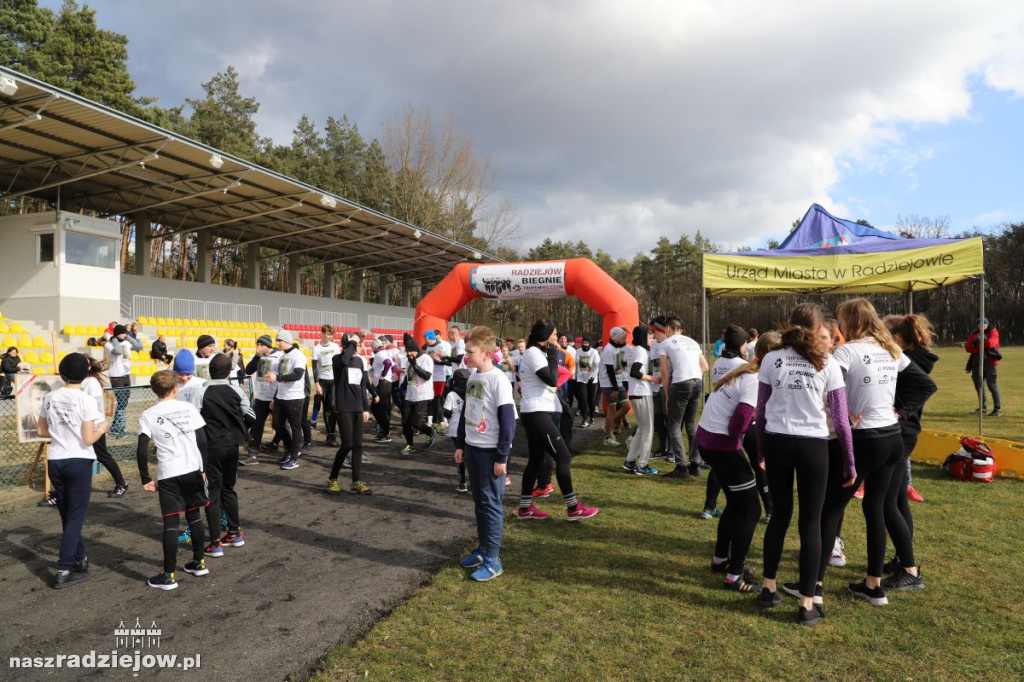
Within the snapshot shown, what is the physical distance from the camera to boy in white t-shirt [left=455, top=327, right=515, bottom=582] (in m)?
4.13

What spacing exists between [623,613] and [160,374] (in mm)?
3657

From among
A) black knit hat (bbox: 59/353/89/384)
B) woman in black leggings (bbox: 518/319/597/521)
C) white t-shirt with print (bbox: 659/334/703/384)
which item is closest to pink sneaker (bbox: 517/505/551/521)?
woman in black leggings (bbox: 518/319/597/521)

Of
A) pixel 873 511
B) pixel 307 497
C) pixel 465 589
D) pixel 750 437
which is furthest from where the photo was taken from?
pixel 307 497

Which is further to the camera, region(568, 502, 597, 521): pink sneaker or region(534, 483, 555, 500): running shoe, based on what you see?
region(534, 483, 555, 500): running shoe

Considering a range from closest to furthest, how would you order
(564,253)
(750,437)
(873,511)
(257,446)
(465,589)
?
(873,511) < (465,589) < (750,437) < (257,446) < (564,253)

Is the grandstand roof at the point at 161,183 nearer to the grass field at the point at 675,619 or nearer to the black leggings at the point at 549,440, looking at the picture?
the black leggings at the point at 549,440

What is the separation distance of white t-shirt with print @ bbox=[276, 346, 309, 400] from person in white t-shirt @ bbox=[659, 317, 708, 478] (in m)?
4.60

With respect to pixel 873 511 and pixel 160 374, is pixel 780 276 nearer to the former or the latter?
pixel 873 511

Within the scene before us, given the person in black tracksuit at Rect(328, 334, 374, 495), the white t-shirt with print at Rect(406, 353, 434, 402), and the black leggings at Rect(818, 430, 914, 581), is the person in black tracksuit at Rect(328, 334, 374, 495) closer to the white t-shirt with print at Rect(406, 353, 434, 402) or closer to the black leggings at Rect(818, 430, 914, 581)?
the white t-shirt with print at Rect(406, 353, 434, 402)

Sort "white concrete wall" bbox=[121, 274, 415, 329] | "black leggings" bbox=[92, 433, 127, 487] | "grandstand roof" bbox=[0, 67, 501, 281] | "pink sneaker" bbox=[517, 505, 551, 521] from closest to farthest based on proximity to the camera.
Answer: "pink sneaker" bbox=[517, 505, 551, 521]
"black leggings" bbox=[92, 433, 127, 487]
"grandstand roof" bbox=[0, 67, 501, 281]
"white concrete wall" bbox=[121, 274, 415, 329]

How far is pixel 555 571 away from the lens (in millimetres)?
4246

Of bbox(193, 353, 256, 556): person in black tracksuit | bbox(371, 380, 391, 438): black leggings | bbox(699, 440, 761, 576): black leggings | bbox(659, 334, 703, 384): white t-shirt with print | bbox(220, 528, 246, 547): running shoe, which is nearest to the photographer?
bbox(699, 440, 761, 576): black leggings

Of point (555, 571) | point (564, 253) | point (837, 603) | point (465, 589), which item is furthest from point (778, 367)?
point (564, 253)

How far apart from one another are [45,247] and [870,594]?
2282cm
